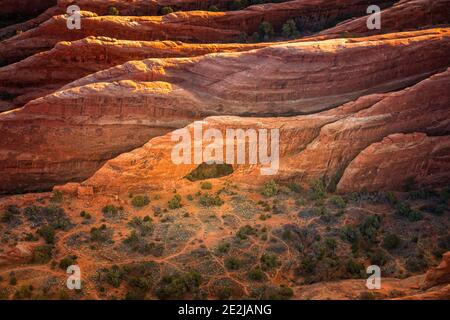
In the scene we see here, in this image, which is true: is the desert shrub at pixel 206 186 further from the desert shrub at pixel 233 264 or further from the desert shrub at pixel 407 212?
the desert shrub at pixel 407 212

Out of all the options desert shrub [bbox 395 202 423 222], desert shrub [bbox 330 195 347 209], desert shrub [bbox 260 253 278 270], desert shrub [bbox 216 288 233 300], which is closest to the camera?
desert shrub [bbox 216 288 233 300]

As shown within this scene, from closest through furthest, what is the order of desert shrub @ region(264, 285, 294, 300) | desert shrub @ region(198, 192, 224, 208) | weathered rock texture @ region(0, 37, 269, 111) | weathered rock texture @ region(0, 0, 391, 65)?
1. desert shrub @ region(264, 285, 294, 300)
2. desert shrub @ region(198, 192, 224, 208)
3. weathered rock texture @ region(0, 37, 269, 111)
4. weathered rock texture @ region(0, 0, 391, 65)

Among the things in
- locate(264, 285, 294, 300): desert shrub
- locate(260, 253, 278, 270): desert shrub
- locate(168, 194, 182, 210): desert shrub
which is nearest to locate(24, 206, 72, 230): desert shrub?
locate(168, 194, 182, 210): desert shrub

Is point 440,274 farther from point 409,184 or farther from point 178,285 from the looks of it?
point 178,285

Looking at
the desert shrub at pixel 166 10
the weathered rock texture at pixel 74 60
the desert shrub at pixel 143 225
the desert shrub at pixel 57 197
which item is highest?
→ the desert shrub at pixel 166 10

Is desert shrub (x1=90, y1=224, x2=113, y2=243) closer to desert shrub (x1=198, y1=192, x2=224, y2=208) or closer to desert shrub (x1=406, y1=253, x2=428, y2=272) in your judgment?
desert shrub (x1=198, y1=192, x2=224, y2=208)

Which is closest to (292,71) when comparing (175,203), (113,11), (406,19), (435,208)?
(406,19)

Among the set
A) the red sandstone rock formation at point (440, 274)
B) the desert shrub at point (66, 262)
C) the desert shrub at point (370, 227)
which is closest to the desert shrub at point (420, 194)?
the desert shrub at point (370, 227)
